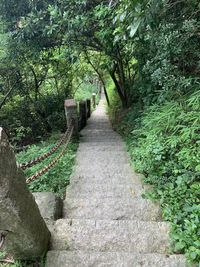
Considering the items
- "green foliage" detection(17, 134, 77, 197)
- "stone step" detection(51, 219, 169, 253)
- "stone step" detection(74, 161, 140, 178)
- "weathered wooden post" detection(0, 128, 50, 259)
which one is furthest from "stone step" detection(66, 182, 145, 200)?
"weathered wooden post" detection(0, 128, 50, 259)

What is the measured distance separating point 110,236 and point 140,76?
14.2 feet

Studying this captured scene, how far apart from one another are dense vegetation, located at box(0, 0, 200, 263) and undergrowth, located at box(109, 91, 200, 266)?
0.01 meters

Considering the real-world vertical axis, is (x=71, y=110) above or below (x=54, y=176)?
above

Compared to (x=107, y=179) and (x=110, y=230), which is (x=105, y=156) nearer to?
(x=107, y=179)

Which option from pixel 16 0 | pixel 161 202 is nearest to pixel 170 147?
pixel 161 202

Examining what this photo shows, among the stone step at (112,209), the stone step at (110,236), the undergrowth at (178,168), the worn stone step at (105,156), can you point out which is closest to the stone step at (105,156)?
the worn stone step at (105,156)

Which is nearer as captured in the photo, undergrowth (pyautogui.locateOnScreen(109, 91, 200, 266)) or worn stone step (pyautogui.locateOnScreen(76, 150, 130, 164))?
undergrowth (pyautogui.locateOnScreen(109, 91, 200, 266))

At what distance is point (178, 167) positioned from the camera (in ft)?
10.2

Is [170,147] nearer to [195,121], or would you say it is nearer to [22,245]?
[195,121]

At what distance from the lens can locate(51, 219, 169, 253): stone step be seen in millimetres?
2146

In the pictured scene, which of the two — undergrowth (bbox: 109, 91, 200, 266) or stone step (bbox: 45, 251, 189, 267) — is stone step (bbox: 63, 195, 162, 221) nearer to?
undergrowth (bbox: 109, 91, 200, 266)

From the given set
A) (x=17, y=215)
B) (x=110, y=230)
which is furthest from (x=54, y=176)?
(x=17, y=215)

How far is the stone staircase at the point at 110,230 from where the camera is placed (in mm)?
1933

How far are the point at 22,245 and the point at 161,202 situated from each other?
63.7 inches
